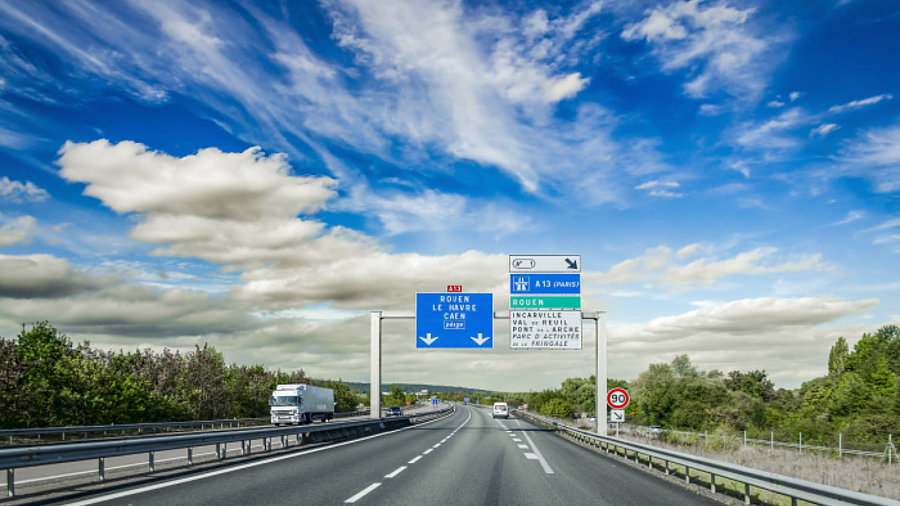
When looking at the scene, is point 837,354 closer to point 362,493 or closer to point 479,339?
point 479,339

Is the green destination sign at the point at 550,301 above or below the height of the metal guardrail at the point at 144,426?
above

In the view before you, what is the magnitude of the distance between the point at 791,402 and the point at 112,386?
98.5 metres

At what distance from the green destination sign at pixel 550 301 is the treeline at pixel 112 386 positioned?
30.6m

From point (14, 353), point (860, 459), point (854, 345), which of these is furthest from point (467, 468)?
point (854, 345)

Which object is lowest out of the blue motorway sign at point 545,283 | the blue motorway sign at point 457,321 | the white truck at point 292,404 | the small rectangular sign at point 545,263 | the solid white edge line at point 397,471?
the white truck at point 292,404

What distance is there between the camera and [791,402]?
4038 inches

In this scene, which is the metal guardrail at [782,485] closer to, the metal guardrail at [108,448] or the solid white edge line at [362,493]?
the solid white edge line at [362,493]

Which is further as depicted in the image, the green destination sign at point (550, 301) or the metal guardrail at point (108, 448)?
the green destination sign at point (550, 301)

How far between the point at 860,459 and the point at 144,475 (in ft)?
103

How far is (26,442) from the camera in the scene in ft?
87.4

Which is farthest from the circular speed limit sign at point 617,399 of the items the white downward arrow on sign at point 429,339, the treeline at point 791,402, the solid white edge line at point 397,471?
the treeline at point 791,402

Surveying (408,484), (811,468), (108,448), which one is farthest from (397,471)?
(811,468)

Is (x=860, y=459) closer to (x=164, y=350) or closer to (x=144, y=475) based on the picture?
(x=144, y=475)

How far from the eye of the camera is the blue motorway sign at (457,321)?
3297 cm
